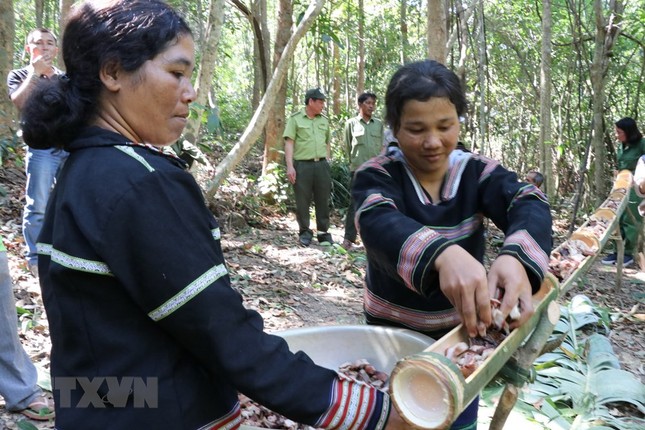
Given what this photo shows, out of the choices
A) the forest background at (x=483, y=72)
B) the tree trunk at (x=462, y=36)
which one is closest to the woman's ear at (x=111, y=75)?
the forest background at (x=483, y=72)

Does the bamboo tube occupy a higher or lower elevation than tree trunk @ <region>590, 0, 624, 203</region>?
lower

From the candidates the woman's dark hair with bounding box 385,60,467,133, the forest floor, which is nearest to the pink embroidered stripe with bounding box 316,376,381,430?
the woman's dark hair with bounding box 385,60,467,133

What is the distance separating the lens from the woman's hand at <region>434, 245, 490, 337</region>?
118cm

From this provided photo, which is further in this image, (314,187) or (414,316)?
(314,187)

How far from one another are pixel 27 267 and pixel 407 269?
3982mm

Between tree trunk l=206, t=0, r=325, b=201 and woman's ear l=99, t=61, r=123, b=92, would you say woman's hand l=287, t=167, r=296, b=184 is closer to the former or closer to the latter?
tree trunk l=206, t=0, r=325, b=201

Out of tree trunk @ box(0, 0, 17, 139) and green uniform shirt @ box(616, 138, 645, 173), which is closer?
tree trunk @ box(0, 0, 17, 139)

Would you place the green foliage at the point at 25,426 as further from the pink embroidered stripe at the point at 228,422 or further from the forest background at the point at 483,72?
the forest background at the point at 483,72

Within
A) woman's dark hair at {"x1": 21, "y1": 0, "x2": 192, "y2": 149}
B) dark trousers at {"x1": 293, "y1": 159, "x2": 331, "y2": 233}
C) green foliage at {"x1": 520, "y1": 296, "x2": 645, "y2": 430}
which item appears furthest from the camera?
dark trousers at {"x1": 293, "y1": 159, "x2": 331, "y2": 233}

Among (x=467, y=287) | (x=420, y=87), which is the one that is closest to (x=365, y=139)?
(x=420, y=87)

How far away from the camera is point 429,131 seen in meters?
1.60

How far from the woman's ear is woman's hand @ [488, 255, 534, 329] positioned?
2.97ft

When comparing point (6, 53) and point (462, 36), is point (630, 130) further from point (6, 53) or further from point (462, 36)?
point (6, 53)

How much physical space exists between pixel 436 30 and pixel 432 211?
487 cm
